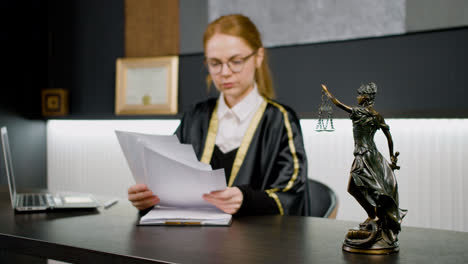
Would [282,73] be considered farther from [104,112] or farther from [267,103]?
Answer: [104,112]

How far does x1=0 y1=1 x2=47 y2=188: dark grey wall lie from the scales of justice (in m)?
3.58

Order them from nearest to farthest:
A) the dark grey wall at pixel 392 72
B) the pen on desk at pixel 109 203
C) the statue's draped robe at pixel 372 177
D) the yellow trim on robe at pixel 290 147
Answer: the statue's draped robe at pixel 372 177, the pen on desk at pixel 109 203, the yellow trim on robe at pixel 290 147, the dark grey wall at pixel 392 72

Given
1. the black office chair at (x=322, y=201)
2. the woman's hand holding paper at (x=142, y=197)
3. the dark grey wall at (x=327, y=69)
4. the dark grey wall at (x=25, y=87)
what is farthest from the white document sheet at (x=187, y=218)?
the dark grey wall at (x=25, y=87)

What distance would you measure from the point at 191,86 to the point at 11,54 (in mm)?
1625

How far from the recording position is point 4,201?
6.01 feet

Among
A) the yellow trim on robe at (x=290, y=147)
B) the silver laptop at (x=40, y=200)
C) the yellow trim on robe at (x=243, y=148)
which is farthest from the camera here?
the yellow trim on robe at (x=243, y=148)

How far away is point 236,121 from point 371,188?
43.7 inches

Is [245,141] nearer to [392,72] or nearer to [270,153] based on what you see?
[270,153]

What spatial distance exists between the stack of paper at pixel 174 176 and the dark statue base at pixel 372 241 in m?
0.43

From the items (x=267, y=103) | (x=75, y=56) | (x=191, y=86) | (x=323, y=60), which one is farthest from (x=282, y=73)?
(x=75, y=56)

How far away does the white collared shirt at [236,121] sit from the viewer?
2002mm

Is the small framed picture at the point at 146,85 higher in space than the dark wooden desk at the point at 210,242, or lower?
higher

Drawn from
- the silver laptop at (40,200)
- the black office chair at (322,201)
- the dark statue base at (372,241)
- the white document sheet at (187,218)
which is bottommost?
the black office chair at (322,201)

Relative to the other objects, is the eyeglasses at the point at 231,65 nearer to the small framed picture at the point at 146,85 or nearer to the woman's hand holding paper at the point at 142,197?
the woman's hand holding paper at the point at 142,197
